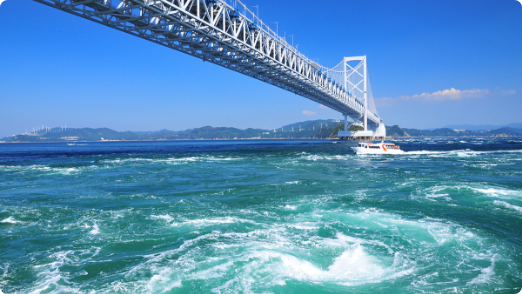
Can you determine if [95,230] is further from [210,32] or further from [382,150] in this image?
[382,150]

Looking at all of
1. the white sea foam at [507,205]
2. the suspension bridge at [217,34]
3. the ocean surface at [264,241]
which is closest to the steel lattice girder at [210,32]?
the suspension bridge at [217,34]

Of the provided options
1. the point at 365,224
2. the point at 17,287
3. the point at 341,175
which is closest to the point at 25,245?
the point at 17,287

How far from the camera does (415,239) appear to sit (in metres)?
7.30

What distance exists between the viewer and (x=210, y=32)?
27.3 metres

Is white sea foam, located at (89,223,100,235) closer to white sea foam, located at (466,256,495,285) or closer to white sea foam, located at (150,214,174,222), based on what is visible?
white sea foam, located at (150,214,174,222)

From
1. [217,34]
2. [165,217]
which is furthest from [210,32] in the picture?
[165,217]

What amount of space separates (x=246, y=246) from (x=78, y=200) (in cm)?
898

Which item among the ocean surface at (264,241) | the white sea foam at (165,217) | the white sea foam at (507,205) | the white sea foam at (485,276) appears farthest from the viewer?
the white sea foam at (507,205)

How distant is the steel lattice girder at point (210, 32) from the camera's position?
20891 mm

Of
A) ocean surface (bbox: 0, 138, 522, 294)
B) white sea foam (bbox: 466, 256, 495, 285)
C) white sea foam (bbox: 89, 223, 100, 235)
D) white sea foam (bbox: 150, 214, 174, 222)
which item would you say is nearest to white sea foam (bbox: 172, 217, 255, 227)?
ocean surface (bbox: 0, 138, 522, 294)

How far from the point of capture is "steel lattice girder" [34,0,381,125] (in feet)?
68.5

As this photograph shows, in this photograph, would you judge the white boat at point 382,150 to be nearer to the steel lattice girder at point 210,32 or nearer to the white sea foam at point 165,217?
the steel lattice girder at point 210,32

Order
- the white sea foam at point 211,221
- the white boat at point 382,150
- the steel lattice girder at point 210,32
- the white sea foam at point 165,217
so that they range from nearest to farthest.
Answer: the white sea foam at point 211,221
the white sea foam at point 165,217
the steel lattice girder at point 210,32
the white boat at point 382,150

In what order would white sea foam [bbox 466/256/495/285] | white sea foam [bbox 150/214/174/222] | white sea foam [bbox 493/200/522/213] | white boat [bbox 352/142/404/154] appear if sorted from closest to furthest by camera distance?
white sea foam [bbox 466/256/495/285] < white sea foam [bbox 150/214/174/222] < white sea foam [bbox 493/200/522/213] < white boat [bbox 352/142/404/154]
